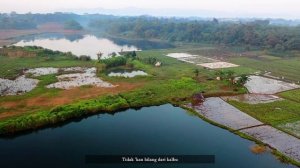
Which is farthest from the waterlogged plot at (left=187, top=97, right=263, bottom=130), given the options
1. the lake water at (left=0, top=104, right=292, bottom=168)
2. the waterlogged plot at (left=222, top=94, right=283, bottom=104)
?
the waterlogged plot at (left=222, top=94, right=283, bottom=104)

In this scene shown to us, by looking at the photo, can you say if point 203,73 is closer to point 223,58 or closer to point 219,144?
point 223,58

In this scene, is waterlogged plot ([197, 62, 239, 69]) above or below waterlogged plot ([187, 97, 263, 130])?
above

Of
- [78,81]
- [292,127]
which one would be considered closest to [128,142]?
[292,127]

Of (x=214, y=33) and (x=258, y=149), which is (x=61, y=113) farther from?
(x=214, y=33)

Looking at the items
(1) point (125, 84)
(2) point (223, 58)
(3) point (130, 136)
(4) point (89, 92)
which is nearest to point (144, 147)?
(3) point (130, 136)

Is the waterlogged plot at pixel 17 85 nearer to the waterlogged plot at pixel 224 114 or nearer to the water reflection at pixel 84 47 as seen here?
the waterlogged plot at pixel 224 114

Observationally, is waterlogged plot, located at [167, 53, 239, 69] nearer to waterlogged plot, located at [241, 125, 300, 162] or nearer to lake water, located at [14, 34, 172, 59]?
lake water, located at [14, 34, 172, 59]
